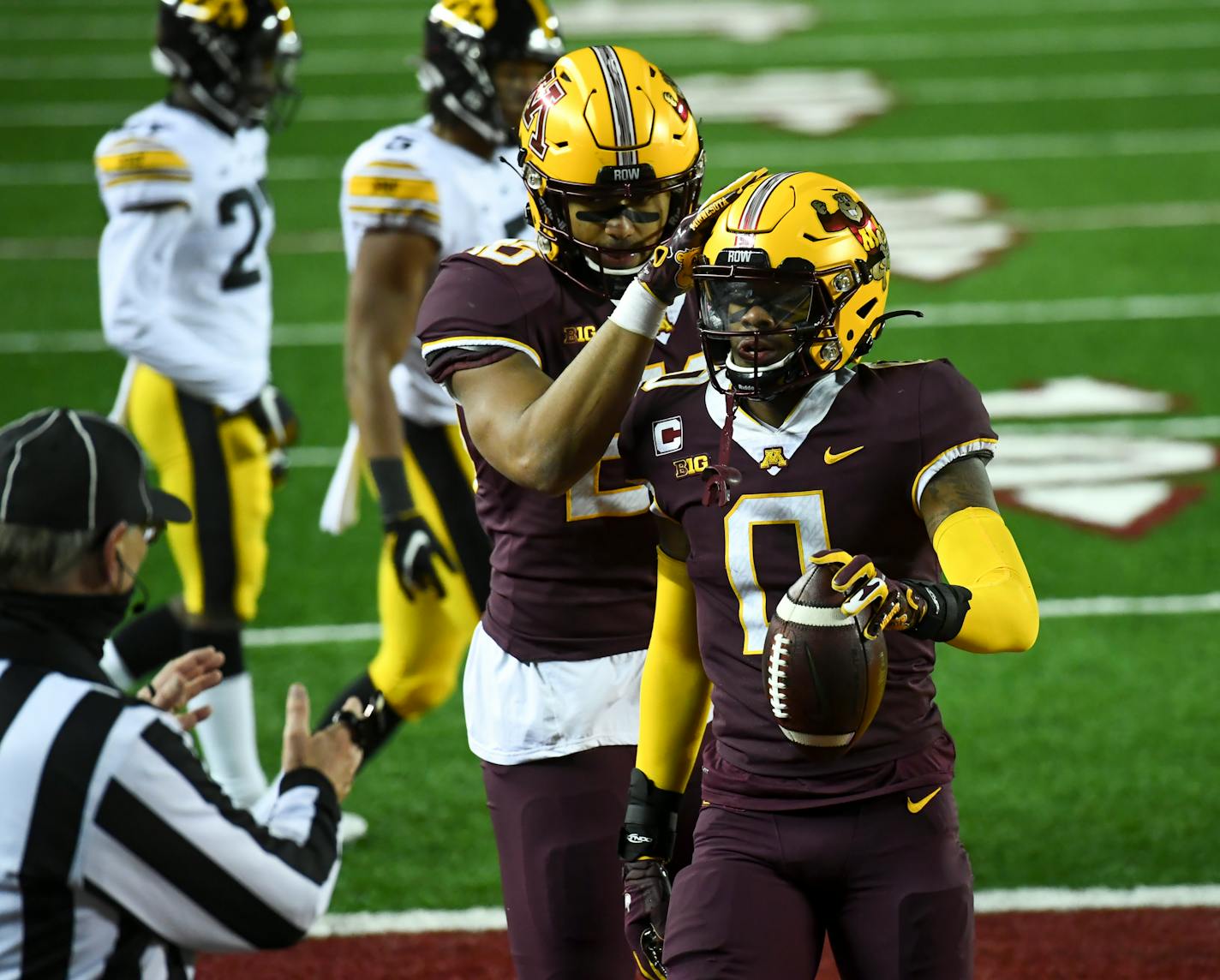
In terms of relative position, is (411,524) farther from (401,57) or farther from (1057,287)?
(401,57)

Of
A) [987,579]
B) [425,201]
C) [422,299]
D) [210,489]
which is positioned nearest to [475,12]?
[425,201]

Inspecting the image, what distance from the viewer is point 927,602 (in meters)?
A: 2.44

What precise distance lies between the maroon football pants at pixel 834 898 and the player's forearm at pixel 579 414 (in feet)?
1.97

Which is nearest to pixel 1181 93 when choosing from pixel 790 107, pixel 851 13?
pixel 790 107

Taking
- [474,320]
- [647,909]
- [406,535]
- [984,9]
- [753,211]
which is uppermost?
[753,211]

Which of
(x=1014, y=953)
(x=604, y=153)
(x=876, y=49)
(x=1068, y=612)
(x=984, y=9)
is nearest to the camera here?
(x=604, y=153)

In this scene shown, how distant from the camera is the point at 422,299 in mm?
4570

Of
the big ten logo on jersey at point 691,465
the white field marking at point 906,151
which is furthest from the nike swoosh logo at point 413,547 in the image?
the white field marking at point 906,151

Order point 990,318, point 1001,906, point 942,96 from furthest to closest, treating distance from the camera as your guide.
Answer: point 942,96 → point 990,318 → point 1001,906

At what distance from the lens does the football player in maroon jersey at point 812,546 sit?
8.77 ft

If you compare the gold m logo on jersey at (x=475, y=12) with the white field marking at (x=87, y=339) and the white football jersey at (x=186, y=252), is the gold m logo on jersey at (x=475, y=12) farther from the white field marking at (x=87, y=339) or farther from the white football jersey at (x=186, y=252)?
the white field marking at (x=87, y=339)

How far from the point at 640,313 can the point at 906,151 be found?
1093 cm

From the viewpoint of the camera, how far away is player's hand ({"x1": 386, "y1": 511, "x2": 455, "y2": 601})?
4469 millimetres

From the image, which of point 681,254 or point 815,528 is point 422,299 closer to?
point 681,254
